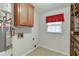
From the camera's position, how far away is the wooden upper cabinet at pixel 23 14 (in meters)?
0.90

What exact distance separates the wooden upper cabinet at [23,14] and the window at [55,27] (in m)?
0.20

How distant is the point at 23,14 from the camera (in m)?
0.94

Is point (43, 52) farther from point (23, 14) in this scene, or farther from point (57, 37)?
point (23, 14)

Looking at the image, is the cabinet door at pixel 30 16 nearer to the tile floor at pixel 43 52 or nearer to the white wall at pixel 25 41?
the white wall at pixel 25 41

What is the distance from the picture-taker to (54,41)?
96 cm

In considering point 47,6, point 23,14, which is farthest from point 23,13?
point 47,6

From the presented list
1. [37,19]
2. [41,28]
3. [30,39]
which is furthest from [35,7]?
[30,39]

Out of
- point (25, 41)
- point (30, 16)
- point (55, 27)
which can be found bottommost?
point (25, 41)

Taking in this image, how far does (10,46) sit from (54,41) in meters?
0.46

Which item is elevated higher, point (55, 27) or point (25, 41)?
point (55, 27)

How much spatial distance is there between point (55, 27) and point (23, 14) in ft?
1.23

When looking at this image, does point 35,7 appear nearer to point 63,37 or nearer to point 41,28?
point 41,28

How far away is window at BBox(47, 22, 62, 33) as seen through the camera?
0.95 meters

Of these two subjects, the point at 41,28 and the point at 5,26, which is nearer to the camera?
the point at 5,26
